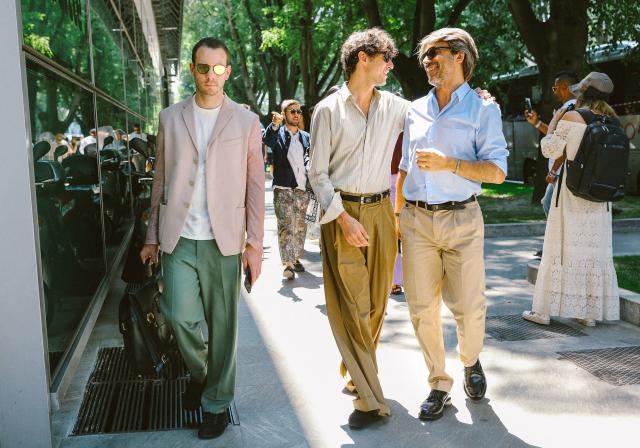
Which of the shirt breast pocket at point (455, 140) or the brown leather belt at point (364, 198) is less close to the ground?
the shirt breast pocket at point (455, 140)

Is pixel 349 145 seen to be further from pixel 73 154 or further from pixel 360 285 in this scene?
pixel 73 154

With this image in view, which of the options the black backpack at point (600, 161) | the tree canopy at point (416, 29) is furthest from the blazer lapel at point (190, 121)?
the tree canopy at point (416, 29)

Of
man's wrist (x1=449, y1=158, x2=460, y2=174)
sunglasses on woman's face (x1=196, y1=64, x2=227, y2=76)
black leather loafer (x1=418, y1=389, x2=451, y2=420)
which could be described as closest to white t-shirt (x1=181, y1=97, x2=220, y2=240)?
sunglasses on woman's face (x1=196, y1=64, x2=227, y2=76)

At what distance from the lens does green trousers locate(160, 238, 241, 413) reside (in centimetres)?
371

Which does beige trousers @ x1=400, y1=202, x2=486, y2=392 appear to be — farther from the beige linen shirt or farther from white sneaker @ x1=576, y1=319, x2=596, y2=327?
white sneaker @ x1=576, y1=319, x2=596, y2=327

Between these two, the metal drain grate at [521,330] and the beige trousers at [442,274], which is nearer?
the beige trousers at [442,274]

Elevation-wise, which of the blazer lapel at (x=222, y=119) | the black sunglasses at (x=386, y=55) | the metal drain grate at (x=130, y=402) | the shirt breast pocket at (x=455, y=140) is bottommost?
the metal drain grate at (x=130, y=402)

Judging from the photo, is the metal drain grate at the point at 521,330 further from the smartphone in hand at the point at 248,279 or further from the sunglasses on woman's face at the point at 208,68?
the sunglasses on woman's face at the point at 208,68

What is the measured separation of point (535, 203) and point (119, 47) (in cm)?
829

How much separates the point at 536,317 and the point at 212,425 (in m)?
3.21

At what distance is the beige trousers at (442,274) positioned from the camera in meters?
3.94

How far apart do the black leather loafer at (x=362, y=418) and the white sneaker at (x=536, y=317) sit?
2.48 metres

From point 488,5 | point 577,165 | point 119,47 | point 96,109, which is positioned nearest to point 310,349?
point 577,165

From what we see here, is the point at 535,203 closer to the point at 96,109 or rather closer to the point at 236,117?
the point at 96,109
